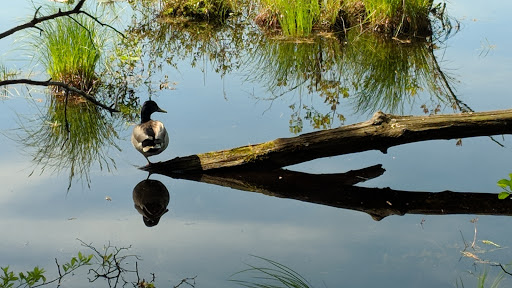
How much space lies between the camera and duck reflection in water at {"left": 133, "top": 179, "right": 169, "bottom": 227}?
579 cm

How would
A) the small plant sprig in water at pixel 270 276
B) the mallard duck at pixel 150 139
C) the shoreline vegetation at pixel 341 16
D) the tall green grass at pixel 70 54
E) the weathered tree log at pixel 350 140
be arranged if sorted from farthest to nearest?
the shoreline vegetation at pixel 341 16 → the tall green grass at pixel 70 54 → the mallard duck at pixel 150 139 → the weathered tree log at pixel 350 140 → the small plant sprig in water at pixel 270 276

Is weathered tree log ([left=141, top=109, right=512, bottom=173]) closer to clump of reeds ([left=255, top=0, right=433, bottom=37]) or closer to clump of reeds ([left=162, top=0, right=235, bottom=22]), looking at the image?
clump of reeds ([left=255, top=0, right=433, bottom=37])

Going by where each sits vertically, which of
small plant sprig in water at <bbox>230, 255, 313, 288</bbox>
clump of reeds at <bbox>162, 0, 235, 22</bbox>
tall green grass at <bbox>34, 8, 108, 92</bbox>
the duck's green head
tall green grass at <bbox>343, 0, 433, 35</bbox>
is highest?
clump of reeds at <bbox>162, 0, 235, 22</bbox>

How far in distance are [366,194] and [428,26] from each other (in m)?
6.50

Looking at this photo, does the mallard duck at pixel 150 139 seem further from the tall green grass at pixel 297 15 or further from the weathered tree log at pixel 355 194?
the tall green grass at pixel 297 15

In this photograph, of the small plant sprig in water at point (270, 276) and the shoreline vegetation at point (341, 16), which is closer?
the small plant sprig in water at point (270, 276)

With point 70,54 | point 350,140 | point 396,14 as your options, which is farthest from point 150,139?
point 396,14

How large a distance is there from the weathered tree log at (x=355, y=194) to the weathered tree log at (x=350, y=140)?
0.11 meters

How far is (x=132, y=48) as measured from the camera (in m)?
10.5

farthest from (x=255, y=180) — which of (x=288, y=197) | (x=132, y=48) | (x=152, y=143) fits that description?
(x=132, y=48)

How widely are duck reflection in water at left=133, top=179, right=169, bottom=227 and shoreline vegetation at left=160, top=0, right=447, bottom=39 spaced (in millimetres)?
5423

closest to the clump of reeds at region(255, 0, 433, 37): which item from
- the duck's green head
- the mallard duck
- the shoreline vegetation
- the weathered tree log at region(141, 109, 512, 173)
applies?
the shoreline vegetation

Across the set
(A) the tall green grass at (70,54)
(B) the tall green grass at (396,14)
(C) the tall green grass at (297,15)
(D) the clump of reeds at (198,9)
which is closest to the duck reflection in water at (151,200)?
(A) the tall green grass at (70,54)

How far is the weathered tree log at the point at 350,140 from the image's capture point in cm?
633
